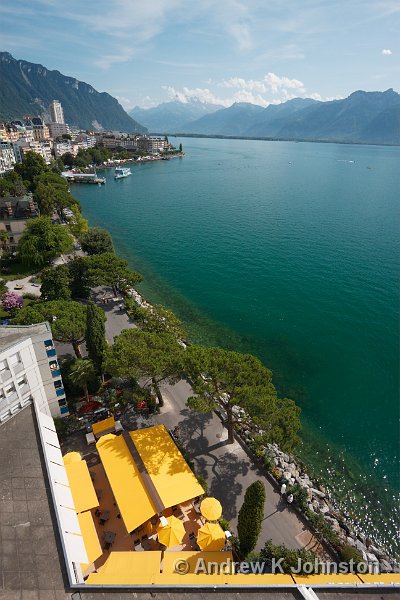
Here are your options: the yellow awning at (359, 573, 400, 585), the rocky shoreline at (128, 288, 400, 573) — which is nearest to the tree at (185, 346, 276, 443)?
the rocky shoreline at (128, 288, 400, 573)

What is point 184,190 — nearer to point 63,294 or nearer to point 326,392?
point 63,294

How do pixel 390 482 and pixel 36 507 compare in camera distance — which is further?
pixel 390 482

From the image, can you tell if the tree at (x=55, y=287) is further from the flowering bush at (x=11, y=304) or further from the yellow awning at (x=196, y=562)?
the yellow awning at (x=196, y=562)

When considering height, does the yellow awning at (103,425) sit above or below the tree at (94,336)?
below

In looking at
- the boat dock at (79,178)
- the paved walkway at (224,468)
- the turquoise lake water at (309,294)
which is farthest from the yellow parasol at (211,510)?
the boat dock at (79,178)

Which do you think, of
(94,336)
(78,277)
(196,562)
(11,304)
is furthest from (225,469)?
(11,304)

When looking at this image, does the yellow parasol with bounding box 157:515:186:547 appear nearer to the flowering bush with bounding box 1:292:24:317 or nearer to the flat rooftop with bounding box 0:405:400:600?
the flat rooftop with bounding box 0:405:400:600

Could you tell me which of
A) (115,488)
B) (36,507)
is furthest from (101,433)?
(36,507)
